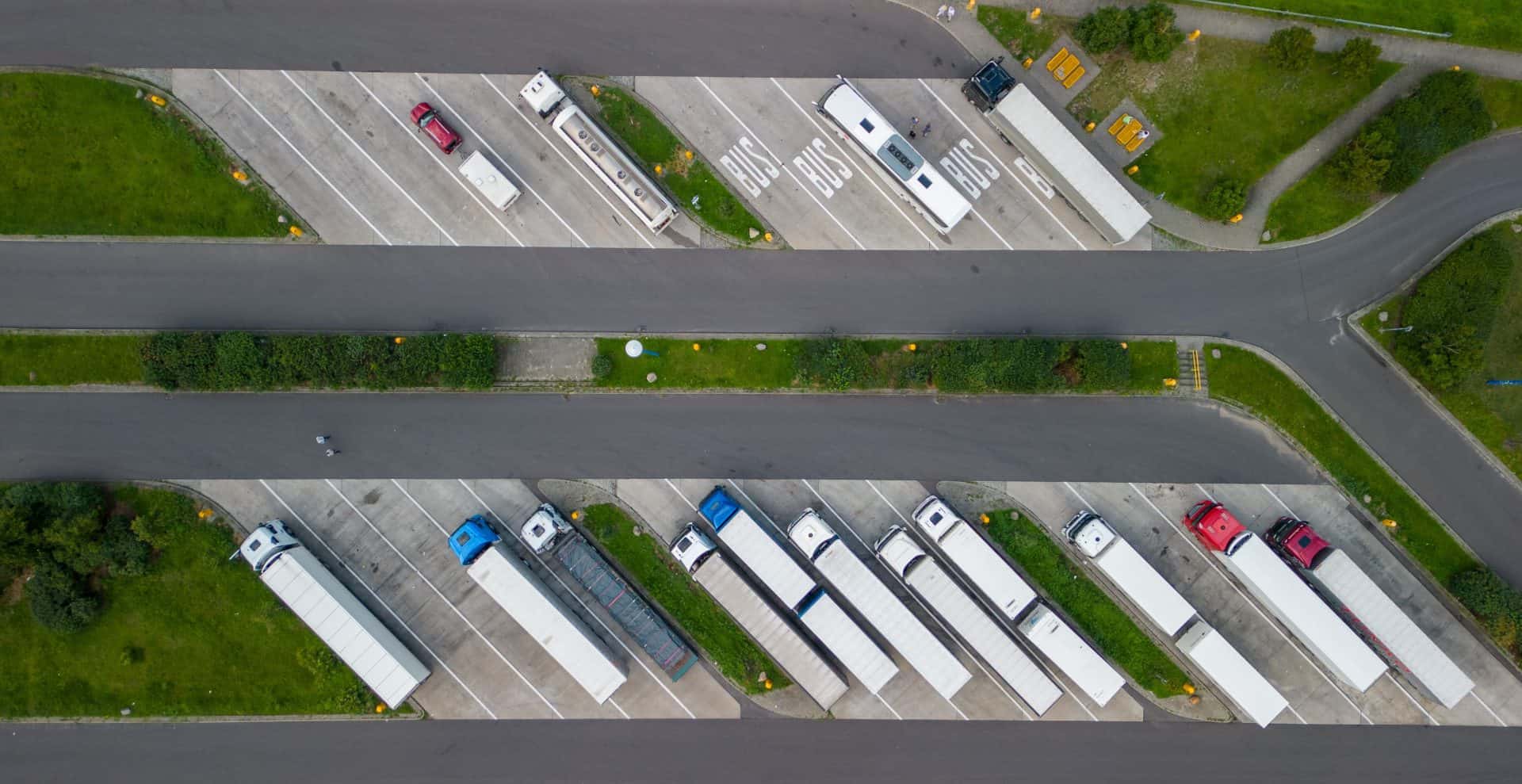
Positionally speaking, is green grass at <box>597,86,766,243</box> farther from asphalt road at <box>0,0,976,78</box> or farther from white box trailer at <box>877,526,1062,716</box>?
white box trailer at <box>877,526,1062,716</box>

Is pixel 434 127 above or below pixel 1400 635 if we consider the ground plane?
above

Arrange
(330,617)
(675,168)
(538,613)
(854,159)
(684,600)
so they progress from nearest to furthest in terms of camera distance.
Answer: (330,617) → (538,613) → (684,600) → (675,168) → (854,159)

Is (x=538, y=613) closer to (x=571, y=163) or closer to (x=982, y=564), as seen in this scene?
(x=982, y=564)

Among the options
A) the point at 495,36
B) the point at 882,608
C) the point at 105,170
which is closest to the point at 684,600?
the point at 882,608

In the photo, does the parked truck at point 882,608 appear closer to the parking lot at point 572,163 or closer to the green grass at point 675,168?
the parking lot at point 572,163

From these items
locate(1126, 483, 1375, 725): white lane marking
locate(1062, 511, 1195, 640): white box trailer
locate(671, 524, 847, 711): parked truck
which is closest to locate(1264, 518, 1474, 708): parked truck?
locate(1126, 483, 1375, 725): white lane marking
